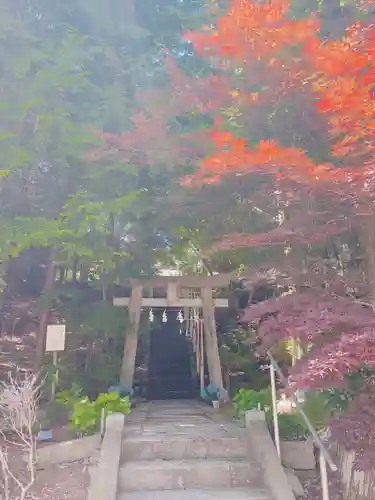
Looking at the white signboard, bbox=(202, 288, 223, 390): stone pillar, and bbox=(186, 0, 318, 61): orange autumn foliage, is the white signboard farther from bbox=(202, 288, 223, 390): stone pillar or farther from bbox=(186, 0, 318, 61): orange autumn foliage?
bbox=(186, 0, 318, 61): orange autumn foliage

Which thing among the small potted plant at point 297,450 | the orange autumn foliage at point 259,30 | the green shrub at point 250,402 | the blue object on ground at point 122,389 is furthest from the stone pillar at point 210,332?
the orange autumn foliage at point 259,30

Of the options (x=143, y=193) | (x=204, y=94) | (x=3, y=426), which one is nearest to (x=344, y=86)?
(x=204, y=94)

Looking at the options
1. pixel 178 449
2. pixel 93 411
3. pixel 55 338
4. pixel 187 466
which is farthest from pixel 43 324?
pixel 187 466

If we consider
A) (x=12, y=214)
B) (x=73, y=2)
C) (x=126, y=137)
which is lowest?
(x=12, y=214)

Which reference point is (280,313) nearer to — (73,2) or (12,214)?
(12,214)

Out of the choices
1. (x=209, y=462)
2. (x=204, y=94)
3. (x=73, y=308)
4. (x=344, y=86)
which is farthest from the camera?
(x=73, y=308)

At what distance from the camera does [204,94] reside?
4812 mm

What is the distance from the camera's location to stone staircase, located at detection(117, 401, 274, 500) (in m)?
4.07

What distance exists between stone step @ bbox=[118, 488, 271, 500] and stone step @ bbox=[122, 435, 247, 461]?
0.53 m

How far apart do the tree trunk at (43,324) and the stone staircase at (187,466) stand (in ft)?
7.24

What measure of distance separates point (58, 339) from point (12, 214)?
179 centimetres

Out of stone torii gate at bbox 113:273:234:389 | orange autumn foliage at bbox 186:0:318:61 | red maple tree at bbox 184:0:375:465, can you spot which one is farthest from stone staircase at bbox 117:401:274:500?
orange autumn foliage at bbox 186:0:318:61

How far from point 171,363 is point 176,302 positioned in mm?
5408

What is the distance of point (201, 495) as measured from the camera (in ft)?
13.1
